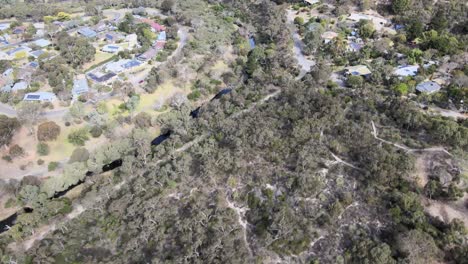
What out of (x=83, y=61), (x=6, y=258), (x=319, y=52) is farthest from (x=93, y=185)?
(x=319, y=52)

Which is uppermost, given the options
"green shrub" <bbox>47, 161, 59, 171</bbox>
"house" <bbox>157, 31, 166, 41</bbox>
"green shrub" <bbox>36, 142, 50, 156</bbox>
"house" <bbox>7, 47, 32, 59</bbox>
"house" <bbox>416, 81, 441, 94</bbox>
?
"house" <bbox>416, 81, 441, 94</bbox>

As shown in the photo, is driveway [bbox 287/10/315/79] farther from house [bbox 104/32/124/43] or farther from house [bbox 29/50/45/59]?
house [bbox 29/50/45/59]

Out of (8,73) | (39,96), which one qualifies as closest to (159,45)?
(39,96)

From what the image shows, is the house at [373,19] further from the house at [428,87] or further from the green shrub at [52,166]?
the green shrub at [52,166]

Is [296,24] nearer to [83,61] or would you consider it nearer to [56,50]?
[83,61]

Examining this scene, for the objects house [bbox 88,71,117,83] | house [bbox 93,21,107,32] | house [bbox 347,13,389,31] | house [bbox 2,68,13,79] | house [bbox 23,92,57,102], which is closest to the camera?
house [bbox 23,92,57,102]

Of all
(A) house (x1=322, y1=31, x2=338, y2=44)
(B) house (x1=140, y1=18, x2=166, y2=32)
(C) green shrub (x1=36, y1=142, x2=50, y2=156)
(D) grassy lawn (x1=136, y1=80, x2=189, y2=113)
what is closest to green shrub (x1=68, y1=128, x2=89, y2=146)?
(C) green shrub (x1=36, y1=142, x2=50, y2=156)

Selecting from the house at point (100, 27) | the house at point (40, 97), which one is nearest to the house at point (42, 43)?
the house at point (100, 27)
